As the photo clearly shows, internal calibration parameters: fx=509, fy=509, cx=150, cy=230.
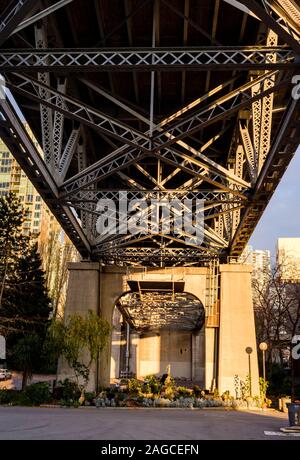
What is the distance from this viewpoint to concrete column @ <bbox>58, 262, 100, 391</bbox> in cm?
2597

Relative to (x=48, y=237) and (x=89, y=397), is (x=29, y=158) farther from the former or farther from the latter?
(x=48, y=237)

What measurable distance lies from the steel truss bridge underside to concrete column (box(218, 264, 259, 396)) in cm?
510

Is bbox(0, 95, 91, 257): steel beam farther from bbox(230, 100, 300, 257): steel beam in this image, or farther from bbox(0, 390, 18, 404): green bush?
bbox(0, 390, 18, 404): green bush

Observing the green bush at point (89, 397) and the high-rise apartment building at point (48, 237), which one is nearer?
the green bush at point (89, 397)

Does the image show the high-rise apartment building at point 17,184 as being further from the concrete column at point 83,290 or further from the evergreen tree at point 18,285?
the concrete column at point 83,290

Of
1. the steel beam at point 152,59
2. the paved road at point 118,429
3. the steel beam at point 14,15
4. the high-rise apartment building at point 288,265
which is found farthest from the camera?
the high-rise apartment building at point 288,265

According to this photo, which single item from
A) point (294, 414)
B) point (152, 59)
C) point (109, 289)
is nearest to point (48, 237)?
point (109, 289)

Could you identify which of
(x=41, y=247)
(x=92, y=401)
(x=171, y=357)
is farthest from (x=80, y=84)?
(x=171, y=357)

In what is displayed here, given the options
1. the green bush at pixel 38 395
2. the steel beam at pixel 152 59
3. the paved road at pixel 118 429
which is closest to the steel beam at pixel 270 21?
the steel beam at pixel 152 59

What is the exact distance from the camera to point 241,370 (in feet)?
83.2

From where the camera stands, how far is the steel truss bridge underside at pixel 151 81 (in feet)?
35.8

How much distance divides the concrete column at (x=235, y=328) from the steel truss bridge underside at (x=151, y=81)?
5101 mm

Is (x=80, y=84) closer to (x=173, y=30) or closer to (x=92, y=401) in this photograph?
(x=173, y=30)
